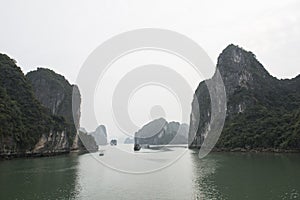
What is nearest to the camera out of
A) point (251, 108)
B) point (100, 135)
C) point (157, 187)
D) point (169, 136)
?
point (157, 187)

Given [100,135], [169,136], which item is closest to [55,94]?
[169,136]

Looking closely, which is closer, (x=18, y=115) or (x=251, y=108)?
(x=18, y=115)

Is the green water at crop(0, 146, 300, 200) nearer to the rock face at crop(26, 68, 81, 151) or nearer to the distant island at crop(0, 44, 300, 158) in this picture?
the distant island at crop(0, 44, 300, 158)

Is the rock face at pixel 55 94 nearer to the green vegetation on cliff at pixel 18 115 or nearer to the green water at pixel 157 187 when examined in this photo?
the green vegetation on cliff at pixel 18 115

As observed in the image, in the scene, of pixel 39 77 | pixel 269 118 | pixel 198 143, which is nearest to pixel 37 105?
pixel 39 77

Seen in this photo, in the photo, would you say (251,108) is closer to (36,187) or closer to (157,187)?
(157,187)

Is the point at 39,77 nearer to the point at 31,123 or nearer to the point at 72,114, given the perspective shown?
the point at 72,114

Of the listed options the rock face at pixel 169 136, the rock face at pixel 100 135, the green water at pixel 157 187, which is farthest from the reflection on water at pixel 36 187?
the rock face at pixel 100 135
